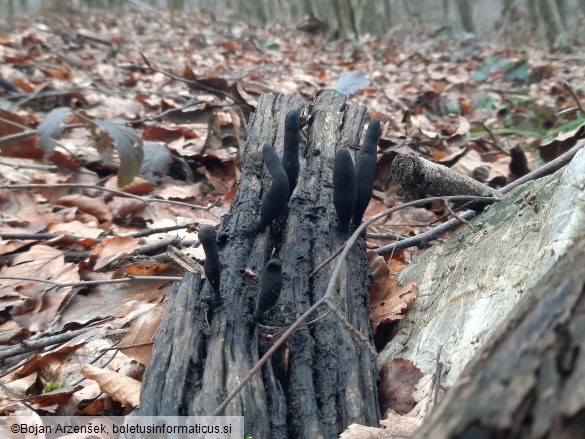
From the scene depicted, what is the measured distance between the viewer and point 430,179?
200 centimetres

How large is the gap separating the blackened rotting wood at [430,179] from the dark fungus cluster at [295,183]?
17 cm

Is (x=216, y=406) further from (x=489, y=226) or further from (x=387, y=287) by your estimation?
(x=489, y=226)

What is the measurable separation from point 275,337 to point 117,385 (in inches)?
22.5

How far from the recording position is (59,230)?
2.88 m

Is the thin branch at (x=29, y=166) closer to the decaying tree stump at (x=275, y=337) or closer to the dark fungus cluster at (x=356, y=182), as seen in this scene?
the decaying tree stump at (x=275, y=337)

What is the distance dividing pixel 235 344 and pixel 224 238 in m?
0.47

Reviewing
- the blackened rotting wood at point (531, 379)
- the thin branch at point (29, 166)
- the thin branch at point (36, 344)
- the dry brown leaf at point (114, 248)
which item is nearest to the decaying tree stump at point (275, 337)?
the blackened rotting wood at point (531, 379)

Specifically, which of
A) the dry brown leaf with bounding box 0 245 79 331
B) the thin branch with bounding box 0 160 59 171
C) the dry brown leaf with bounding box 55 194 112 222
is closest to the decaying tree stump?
the dry brown leaf with bounding box 0 245 79 331

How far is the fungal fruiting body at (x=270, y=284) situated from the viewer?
144 centimetres

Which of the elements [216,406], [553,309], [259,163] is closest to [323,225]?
[259,163]

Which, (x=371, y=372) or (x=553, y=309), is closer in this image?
(x=553, y=309)

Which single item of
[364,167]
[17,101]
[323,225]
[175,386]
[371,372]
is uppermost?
[17,101]

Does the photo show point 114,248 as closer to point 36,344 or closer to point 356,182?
point 36,344

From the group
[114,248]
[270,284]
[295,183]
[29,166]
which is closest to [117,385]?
[270,284]
